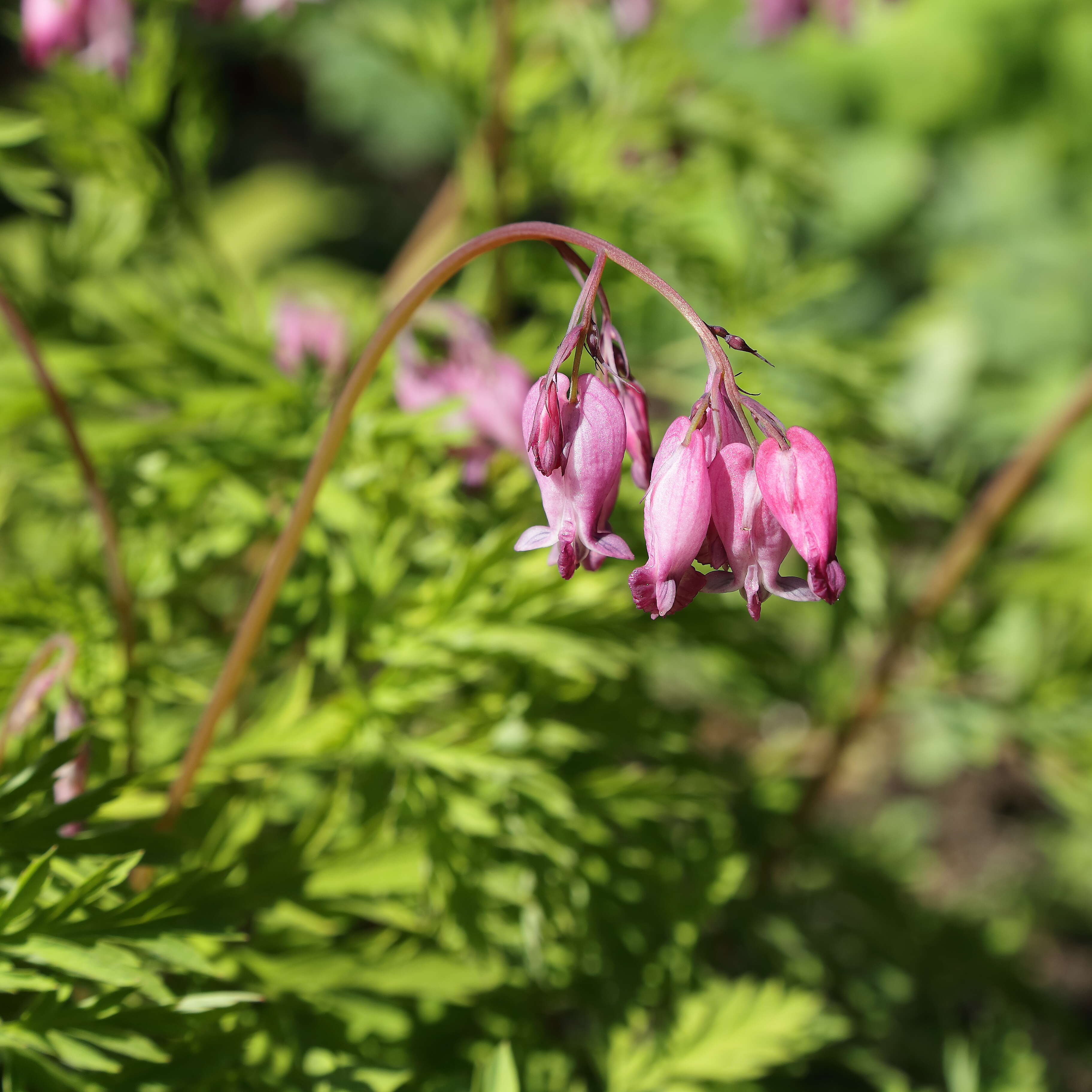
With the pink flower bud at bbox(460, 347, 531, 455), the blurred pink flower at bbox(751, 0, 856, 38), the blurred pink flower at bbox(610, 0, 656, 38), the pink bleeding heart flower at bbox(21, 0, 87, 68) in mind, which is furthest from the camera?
the blurred pink flower at bbox(751, 0, 856, 38)

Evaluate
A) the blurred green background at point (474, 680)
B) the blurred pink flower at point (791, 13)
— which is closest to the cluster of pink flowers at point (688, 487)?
the blurred green background at point (474, 680)

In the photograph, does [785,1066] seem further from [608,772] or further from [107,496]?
[107,496]

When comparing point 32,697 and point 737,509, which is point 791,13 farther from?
point 32,697

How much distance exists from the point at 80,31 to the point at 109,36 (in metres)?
0.06

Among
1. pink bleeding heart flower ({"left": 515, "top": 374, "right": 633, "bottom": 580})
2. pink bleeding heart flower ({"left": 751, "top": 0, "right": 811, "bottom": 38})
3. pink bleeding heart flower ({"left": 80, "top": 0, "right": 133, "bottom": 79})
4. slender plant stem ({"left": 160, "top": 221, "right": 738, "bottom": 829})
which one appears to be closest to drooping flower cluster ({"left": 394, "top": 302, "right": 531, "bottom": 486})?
slender plant stem ({"left": 160, "top": 221, "right": 738, "bottom": 829})

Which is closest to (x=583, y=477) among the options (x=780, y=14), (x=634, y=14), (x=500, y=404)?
(x=500, y=404)

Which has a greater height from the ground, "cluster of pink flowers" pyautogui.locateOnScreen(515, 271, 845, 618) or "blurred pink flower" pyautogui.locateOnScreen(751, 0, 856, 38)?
"blurred pink flower" pyautogui.locateOnScreen(751, 0, 856, 38)

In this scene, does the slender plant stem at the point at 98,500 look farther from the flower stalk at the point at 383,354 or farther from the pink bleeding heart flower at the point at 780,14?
the pink bleeding heart flower at the point at 780,14

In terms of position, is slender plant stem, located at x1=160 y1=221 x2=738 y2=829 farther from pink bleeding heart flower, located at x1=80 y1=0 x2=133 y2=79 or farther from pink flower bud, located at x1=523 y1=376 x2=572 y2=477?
pink bleeding heart flower, located at x1=80 y1=0 x2=133 y2=79

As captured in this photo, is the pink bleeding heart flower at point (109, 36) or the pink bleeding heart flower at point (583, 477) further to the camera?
the pink bleeding heart flower at point (109, 36)

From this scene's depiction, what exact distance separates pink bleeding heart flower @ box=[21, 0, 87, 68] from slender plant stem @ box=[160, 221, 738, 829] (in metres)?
1.05

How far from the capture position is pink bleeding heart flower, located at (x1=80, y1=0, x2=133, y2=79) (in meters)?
1.81

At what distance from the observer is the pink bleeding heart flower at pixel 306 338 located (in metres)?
1.84

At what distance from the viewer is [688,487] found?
918 millimetres
